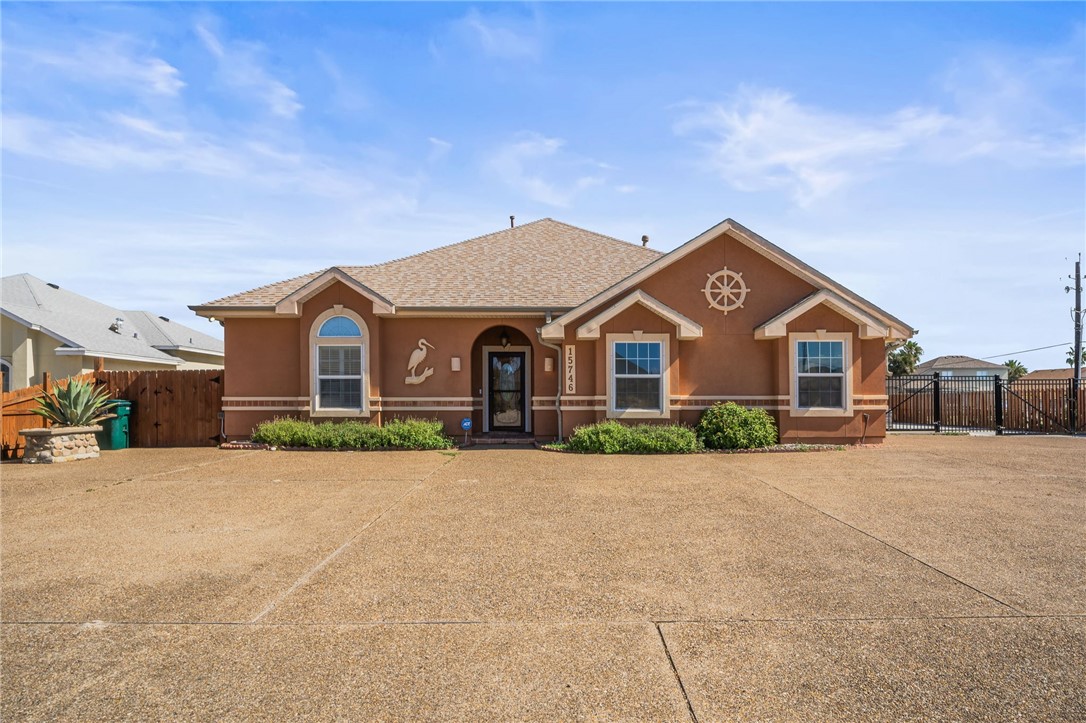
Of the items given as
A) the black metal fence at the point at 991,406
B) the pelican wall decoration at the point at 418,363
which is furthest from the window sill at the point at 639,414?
the black metal fence at the point at 991,406

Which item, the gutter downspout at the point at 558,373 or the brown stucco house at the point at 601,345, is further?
the gutter downspout at the point at 558,373

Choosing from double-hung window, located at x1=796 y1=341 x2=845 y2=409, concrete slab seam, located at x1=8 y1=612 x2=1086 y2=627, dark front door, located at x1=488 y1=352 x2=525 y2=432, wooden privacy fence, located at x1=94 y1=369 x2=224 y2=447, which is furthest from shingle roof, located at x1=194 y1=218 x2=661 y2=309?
concrete slab seam, located at x1=8 y1=612 x2=1086 y2=627

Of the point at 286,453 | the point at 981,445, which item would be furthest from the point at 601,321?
the point at 981,445

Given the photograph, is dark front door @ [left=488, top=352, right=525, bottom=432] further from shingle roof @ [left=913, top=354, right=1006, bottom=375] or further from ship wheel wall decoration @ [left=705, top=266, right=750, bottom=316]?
shingle roof @ [left=913, top=354, right=1006, bottom=375]

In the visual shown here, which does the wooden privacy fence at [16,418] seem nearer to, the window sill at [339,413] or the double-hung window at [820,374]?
the window sill at [339,413]

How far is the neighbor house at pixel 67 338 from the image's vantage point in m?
21.5

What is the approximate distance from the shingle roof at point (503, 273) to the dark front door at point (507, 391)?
6.45 ft

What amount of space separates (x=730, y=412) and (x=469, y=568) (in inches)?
394

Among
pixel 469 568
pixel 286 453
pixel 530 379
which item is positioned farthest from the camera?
pixel 530 379

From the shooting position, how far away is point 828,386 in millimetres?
14977

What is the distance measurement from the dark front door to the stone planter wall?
30.3 feet

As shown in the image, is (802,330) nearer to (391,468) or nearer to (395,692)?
(391,468)

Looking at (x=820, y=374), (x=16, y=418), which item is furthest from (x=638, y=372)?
(x=16, y=418)

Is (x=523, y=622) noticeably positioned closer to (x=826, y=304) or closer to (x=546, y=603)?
(x=546, y=603)
